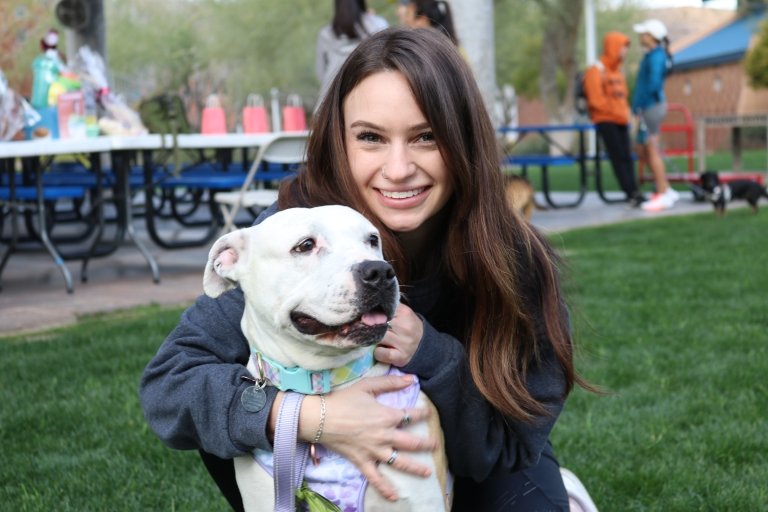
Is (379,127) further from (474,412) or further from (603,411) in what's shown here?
(603,411)

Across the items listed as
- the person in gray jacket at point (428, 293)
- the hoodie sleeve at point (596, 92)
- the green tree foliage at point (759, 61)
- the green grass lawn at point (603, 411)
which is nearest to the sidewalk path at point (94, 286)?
the green grass lawn at point (603, 411)

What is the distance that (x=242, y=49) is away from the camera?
3166 cm

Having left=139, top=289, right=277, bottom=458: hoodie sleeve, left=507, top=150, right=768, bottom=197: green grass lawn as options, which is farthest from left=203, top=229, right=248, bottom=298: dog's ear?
left=507, top=150, right=768, bottom=197: green grass lawn

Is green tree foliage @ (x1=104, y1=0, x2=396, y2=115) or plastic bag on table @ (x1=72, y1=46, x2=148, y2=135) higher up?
green tree foliage @ (x1=104, y1=0, x2=396, y2=115)

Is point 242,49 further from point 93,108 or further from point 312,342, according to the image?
point 312,342

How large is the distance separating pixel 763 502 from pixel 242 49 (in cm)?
2991

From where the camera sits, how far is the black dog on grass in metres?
10.1

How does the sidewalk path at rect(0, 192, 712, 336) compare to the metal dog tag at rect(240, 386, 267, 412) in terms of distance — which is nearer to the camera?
the metal dog tag at rect(240, 386, 267, 412)

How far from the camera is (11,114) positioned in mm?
6090

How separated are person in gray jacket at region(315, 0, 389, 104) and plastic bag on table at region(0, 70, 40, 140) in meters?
2.06

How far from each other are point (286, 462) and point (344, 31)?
5.79 meters

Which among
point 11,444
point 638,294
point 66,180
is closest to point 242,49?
point 66,180

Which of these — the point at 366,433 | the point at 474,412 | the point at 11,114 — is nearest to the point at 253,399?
the point at 366,433

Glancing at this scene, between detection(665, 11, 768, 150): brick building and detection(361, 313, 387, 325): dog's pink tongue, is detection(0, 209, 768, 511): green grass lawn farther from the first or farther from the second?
detection(665, 11, 768, 150): brick building
